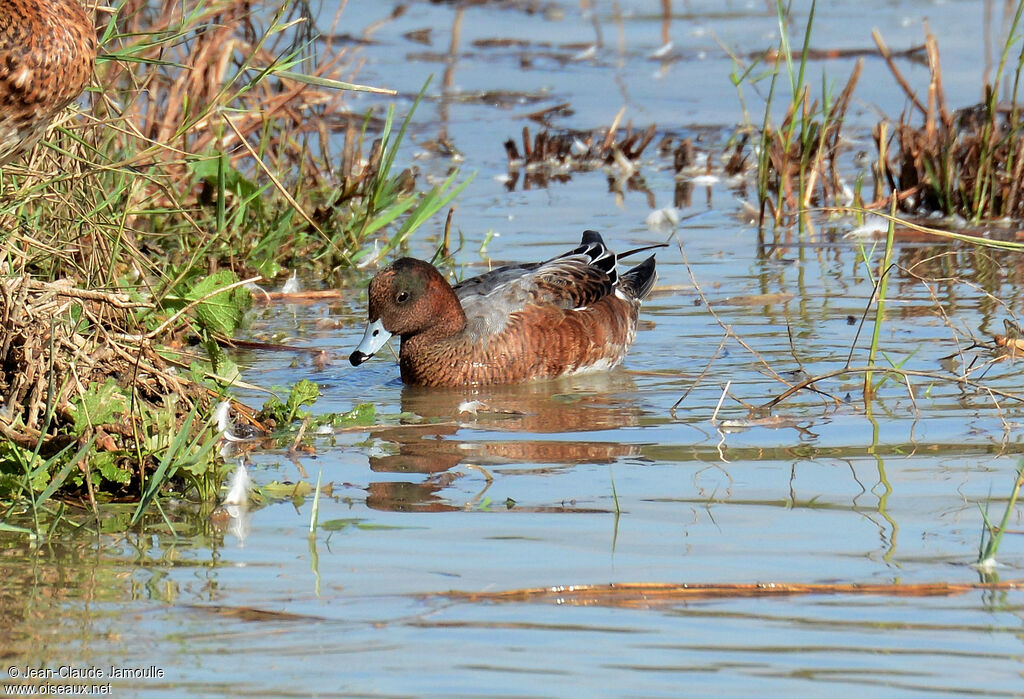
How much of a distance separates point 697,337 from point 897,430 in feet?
5.72

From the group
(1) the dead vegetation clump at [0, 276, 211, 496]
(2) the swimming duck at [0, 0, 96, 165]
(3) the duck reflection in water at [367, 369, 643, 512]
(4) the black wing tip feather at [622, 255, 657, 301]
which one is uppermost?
(2) the swimming duck at [0, 0, 96, 165]

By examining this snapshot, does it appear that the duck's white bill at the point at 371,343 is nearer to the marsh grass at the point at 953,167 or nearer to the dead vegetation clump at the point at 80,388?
the dead vegetation clump at the point at 80,388

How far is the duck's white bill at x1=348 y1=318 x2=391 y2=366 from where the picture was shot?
5953mm

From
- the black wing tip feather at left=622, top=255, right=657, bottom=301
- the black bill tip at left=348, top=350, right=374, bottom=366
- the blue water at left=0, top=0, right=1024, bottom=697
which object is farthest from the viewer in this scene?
the black wing tip feather at left=622, top=255, right=657, bottom=301

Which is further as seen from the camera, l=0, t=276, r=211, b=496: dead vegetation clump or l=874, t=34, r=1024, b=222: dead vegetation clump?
l=874, t=34, r=1024, b=222: dead vegetation clump

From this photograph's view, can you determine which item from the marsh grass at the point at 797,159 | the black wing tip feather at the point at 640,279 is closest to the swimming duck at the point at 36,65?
the black wing tip feather at the point at 640,279

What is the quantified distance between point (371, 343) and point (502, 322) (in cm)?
61

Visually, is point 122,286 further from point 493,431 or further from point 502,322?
point 502,322

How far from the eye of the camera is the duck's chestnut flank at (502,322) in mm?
6180

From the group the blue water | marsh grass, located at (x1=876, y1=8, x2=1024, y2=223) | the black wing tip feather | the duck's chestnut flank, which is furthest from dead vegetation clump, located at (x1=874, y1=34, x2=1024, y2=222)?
the duck's chestnut flank

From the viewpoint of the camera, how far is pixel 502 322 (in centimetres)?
643

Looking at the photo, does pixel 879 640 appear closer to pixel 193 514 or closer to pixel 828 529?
pixel 828 529

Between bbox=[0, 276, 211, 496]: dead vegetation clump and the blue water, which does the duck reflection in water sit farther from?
bbox=[0, 276, 211, 496]: dead vegetation clump

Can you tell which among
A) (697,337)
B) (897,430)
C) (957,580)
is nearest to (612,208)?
(697,337)
